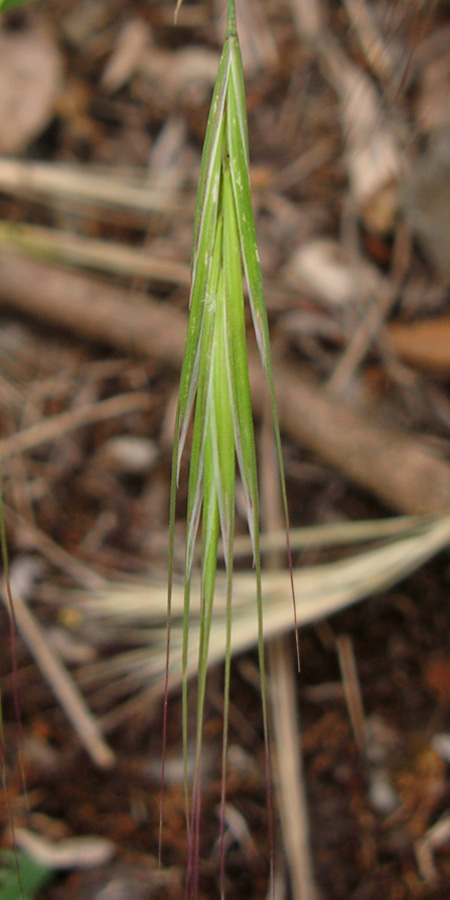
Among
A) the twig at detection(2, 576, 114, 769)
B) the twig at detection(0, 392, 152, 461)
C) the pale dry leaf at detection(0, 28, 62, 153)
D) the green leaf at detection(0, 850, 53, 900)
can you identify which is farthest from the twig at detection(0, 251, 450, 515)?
the green leaf at detection(0, 850, 53, 900)

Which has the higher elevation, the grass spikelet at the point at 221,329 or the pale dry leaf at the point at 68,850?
the grass spikelet at the point at 221,329

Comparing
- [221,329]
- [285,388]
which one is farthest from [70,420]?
[221,329]

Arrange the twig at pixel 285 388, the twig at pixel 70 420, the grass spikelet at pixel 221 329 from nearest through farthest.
Answer: the grass spikelet at pixel 221 329 < the twig at pixel 285 388 < the twig at pixel 70 420

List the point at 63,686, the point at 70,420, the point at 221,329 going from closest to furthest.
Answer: the point at 221,329 < the point at 63,686 < the point at 70,420

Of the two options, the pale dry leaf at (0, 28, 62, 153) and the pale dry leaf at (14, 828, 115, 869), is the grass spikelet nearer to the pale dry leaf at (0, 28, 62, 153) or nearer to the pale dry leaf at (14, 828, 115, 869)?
the pale dry leaf at (14, 828, 115, 869)

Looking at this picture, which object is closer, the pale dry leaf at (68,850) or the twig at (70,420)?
the pale dry leaf at (68,850)

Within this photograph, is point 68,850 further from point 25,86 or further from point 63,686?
point 25,86

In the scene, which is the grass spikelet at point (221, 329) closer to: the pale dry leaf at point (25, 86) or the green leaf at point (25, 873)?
the green leaf at point (25, 873)

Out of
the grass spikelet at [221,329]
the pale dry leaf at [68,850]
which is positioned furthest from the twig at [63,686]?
the grass spikelet at [221,329]

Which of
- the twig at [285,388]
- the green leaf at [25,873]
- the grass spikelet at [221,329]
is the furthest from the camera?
the twig at [285,388]
